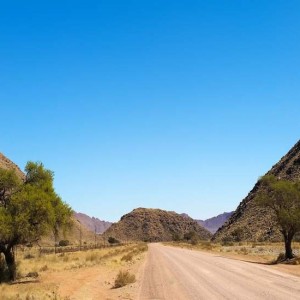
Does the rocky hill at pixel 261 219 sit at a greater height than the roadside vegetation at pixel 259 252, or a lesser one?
greater

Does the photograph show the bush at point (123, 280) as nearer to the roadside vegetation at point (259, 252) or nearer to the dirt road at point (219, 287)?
the dirt road at point (219, 287)

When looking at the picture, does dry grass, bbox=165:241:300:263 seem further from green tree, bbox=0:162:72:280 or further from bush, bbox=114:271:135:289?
green tree, bbox=0:162:72:280

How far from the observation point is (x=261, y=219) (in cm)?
11062

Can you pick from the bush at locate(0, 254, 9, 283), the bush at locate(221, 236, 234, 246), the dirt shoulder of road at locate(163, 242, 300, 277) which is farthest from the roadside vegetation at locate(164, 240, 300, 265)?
the bush at locate(0, 254, 9, 283)

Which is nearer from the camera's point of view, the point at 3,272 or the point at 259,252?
the point at 3,272

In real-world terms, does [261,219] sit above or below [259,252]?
above

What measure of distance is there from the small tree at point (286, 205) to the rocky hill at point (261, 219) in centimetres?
5638

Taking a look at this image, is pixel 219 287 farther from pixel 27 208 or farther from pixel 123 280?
pixel 27 208

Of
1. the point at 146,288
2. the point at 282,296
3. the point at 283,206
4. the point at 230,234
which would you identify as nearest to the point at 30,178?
the point at 146,288

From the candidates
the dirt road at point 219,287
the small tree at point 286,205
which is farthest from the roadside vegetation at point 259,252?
the dirt road at point 219,287

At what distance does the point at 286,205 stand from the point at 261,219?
245ft

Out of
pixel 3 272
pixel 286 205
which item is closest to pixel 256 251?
pixel 286 205

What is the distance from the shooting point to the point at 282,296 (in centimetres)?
1620

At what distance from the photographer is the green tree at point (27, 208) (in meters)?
24.2
